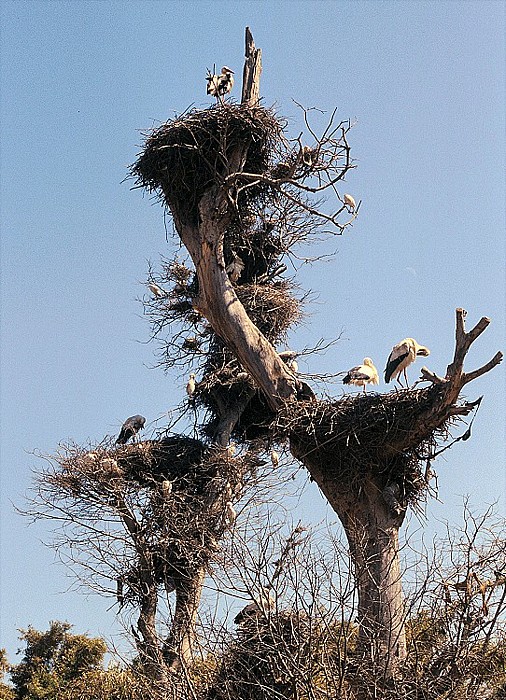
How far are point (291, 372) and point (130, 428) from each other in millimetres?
5401

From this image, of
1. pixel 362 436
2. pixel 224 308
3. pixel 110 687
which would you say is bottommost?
pixel 362 436

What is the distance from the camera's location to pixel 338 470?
939 cm

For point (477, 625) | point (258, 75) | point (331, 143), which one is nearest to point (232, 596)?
point (477, 625)

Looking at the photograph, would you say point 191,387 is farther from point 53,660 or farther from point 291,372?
point 53,660

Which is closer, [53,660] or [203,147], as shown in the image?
[203,147]

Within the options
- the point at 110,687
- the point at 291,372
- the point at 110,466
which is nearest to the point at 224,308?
the point at 291,372

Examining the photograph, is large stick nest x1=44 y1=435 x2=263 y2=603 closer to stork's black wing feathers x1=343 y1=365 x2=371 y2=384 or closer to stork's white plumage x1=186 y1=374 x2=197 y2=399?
stork's white plumage x1=186 y1=374 x2=197 y2=399

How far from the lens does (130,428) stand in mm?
14703

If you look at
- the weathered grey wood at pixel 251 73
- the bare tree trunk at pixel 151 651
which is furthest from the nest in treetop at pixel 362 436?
the weathered grey wood at pixel 251 73

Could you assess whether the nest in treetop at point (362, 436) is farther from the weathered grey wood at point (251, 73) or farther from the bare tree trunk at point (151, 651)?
the weathered grey wood at point (251, 73)

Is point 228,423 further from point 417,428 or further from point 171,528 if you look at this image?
point 417,428

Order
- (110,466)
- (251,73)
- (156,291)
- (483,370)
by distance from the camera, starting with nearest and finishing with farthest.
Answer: (483,370)
(251,73)
(110,466)
(156,291)

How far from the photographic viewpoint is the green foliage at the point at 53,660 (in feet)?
55.7

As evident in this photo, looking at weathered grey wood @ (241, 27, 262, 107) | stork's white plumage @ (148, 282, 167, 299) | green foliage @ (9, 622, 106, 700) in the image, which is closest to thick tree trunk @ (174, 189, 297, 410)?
weathered grey wood @ (241, 27, 262, 107)
